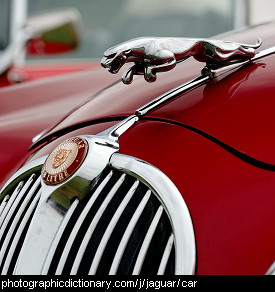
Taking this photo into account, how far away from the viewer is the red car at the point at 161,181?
862 mm

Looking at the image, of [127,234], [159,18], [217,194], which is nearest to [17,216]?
[127,234]

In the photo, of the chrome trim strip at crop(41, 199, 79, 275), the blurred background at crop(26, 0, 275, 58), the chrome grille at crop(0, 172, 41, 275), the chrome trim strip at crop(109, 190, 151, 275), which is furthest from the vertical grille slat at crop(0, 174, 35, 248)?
the blurred background at crop(26, 0, 275, 58)

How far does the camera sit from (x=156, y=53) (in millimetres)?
1000

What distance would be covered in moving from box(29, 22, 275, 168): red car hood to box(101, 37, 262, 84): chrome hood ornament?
0.05 metres

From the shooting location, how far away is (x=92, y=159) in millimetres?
964

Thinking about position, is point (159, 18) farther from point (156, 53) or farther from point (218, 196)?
point (218, 196)

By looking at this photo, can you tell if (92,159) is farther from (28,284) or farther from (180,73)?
(180,73)

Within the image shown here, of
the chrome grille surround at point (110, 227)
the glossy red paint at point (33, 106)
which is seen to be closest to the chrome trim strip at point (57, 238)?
the chrome grille surround at point (110, 227)

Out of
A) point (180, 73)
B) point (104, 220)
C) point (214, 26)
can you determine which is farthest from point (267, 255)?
point (214, 26)

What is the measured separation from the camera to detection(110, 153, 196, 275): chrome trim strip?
33.3 inches

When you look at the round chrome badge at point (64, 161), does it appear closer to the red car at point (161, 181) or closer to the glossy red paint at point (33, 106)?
the red car at point (161, 181)

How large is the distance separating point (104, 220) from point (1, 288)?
188mm

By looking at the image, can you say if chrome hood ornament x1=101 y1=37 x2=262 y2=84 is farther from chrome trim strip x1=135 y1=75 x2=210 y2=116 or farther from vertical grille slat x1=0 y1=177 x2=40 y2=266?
vertical grille slat x1=0 y1=177 x2=40 y2=266

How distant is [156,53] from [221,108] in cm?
14
